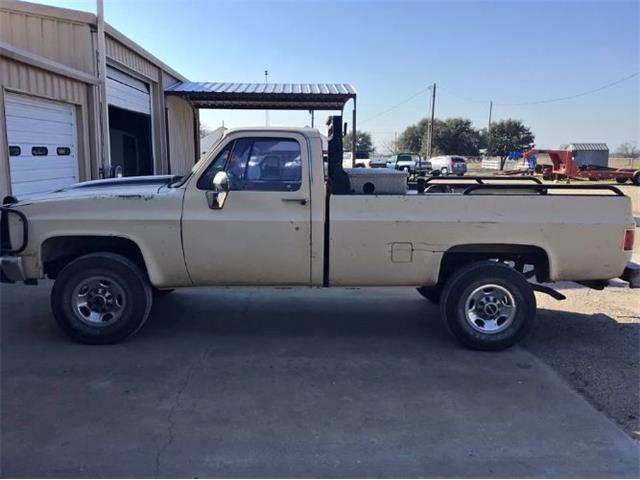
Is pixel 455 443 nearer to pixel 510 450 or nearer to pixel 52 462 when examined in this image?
pixel 510 450

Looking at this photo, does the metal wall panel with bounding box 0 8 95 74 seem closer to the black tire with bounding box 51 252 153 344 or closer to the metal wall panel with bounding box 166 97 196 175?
the metal wall panel with bounding box 166 97 196 175

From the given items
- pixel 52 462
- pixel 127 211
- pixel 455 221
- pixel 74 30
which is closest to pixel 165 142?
pixel 74 30

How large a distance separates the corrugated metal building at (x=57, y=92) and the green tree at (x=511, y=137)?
211 feet

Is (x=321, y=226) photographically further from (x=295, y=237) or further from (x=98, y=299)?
(x=98, y=299)

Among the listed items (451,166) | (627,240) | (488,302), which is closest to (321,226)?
(488,302)

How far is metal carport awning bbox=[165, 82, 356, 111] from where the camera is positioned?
1598cm

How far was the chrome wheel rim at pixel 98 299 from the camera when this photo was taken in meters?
5.18

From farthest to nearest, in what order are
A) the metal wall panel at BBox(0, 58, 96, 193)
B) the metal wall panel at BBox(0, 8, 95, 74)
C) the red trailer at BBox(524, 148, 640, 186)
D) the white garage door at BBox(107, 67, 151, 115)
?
the red trailer at BBox(524, 148, 640, 186) < the white garage door at BBox(107, 67, 151, 115) < the metal wall panel at BBox(0, 8, 95, 74) < the metal wall panel at BBox(0, 58, 96, 193)

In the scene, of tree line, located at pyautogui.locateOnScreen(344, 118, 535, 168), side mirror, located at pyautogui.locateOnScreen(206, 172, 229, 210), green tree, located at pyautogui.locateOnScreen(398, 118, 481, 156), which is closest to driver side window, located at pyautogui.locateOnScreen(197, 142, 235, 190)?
side mirror, located at pyautogui.locateOnScreen(206, 172, 229, 210)

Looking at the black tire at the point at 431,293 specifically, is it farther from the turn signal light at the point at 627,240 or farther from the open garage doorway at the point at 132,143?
the open garage doorway at the point at 132,143

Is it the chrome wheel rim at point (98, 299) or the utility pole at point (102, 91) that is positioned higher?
the utility pole at point (102, 91)

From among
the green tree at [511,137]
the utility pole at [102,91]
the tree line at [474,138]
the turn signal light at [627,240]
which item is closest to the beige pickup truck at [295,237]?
the turn signal light at [627,240]

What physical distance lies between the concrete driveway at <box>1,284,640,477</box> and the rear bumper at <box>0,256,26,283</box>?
660mm

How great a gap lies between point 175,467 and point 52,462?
2.43 feet
